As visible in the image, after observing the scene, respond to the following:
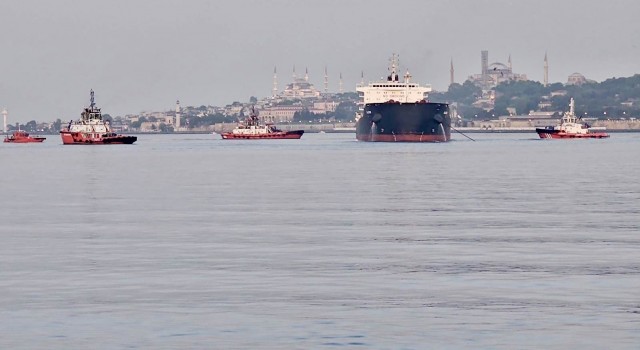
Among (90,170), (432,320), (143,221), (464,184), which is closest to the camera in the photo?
(432,320)

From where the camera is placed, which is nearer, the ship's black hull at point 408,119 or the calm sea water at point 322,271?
the calm sea water at point 322,271

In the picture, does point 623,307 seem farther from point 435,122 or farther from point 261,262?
point 435,122

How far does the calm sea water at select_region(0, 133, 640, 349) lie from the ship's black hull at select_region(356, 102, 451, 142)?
130418 millimetres

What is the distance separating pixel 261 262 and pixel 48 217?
16.5 metres

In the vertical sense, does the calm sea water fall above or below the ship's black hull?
above

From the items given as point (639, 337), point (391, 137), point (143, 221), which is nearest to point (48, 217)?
point (143, 221)

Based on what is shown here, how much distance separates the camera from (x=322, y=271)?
96.6ft

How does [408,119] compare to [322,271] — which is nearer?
[322,271]

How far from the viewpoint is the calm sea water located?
2184 cm

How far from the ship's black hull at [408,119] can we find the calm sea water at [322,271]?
428 ft

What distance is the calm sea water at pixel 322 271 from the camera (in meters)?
21.8

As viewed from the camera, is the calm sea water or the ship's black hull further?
the ship's black hull

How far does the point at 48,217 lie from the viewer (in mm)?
45969

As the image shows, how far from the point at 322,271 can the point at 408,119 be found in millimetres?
161952
